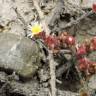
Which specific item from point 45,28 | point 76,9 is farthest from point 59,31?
point 76,9

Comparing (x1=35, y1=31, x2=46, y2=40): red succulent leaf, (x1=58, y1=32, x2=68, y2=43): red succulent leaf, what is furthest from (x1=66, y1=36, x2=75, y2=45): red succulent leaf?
(x1=35, y1=31, x2=46, y2=40): red succulent leaf

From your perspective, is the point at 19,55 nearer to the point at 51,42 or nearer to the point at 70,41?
the point at 51,42

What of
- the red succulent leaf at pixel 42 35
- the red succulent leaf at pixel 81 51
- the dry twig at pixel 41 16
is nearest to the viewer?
the red succulent leaf at pixel 81 51

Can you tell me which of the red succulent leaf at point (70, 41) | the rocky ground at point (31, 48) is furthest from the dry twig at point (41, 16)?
the red succulent leaf at point (70, 41)

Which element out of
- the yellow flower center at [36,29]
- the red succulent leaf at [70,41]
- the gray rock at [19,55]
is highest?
the yellow flower center at [36,29]

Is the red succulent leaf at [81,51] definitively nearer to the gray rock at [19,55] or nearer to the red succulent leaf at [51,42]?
the red succulent leaf at [51,42]

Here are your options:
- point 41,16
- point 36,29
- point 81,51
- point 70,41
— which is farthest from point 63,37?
point 41,16

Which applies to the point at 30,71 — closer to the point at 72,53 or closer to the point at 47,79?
the point at 47,79
